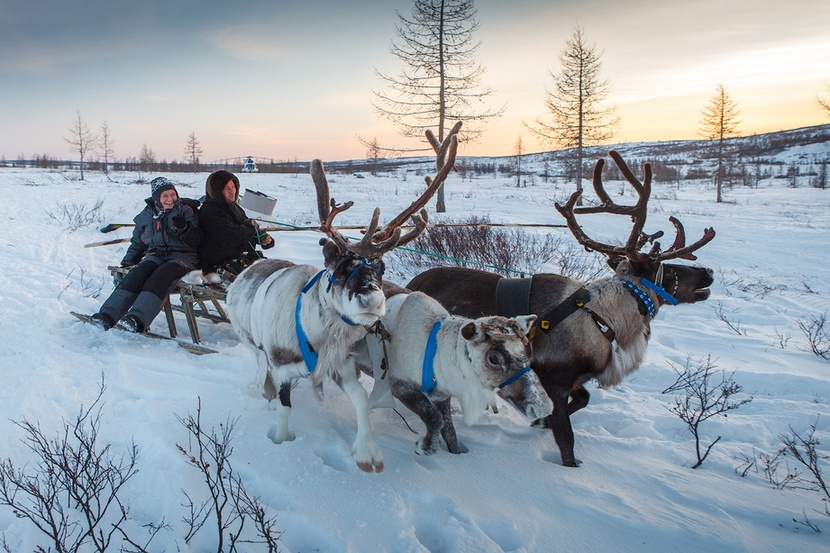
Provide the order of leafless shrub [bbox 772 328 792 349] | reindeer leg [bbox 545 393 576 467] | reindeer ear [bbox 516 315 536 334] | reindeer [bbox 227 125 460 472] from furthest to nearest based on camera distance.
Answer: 1. leafless shrub [bbox 772 328 792 349]
2. reindeer leg [bbox 545 393 576 467]
3. reindeer ear [bbox 516 315 536 334]
4. reindeer [bbox 227 125 460 472]

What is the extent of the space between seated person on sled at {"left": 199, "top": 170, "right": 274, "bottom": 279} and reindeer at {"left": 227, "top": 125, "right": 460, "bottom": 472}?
2190 mm

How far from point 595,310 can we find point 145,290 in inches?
176

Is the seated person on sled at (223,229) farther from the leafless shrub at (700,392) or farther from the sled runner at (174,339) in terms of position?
the leafless shrub at (700,392)

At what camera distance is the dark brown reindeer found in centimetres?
370

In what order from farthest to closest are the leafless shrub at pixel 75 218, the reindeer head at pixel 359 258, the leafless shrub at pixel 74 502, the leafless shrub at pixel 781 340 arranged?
the leafless shrub at pixel 75 218, the leafless shrub at pixel 781 340, the reindeer head at pixel 359 258, the leafless shrub at pixel 74 502

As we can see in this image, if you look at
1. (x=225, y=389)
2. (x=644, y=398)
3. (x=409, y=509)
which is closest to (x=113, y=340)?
(x=225, y=389)

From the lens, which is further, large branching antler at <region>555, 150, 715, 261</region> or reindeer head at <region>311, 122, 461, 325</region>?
large branching antler at <region>555, 150, 715, 261</region>

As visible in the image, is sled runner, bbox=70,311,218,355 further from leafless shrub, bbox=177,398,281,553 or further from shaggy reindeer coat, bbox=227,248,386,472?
leafless shrub, bbox=177,398,281,553

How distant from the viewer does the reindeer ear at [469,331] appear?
3033 millimetres

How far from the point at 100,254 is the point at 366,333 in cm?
909

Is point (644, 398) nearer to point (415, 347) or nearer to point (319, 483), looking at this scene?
point (415, 347)

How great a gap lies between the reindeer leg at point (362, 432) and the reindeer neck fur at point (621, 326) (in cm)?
180

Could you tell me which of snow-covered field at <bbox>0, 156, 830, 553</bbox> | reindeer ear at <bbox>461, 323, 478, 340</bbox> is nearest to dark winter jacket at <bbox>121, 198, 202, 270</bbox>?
snow-covered field at <bbox>0, 156, 830, 553</bbox>

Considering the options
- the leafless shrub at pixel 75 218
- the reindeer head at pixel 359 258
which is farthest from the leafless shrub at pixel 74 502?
the leafless shrub at pixel 75 218
